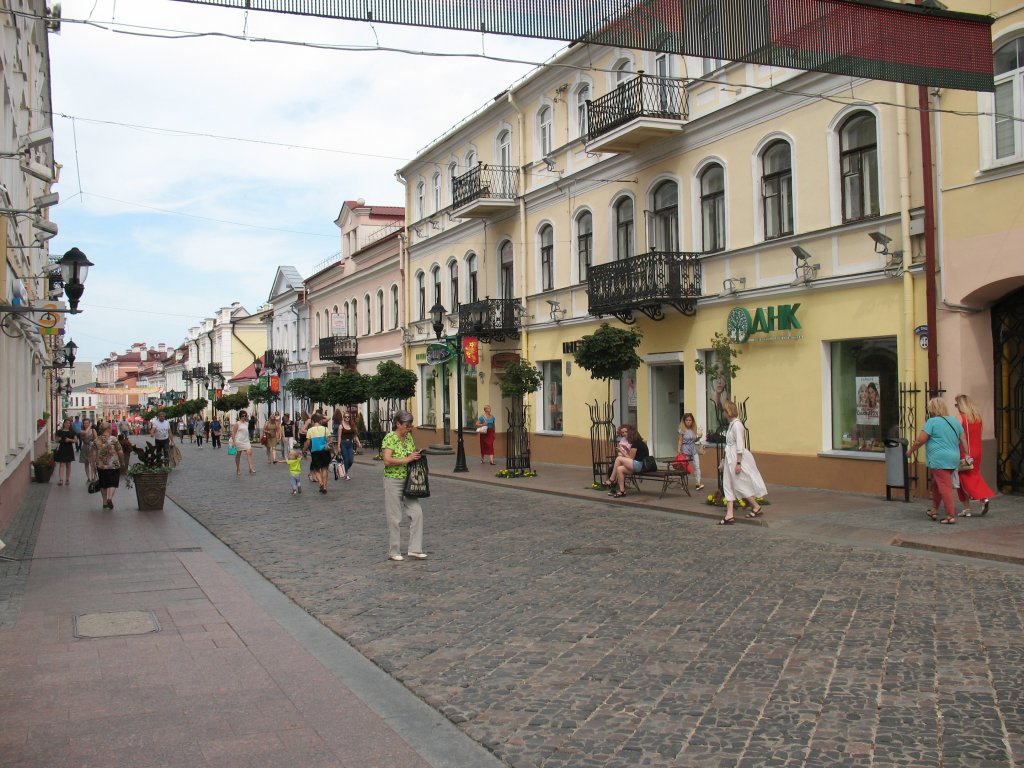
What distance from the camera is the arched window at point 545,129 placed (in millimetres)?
25656

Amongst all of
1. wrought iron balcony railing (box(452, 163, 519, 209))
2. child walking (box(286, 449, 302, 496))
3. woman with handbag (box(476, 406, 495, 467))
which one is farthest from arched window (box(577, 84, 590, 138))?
child walking (box(286, 449, 302, 496))

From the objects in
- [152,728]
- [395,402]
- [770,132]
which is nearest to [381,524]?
[152,728]

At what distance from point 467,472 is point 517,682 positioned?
→ 1762 cm

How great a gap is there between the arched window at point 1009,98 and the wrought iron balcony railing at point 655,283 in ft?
22.5

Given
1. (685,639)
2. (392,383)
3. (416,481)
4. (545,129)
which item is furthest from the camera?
(392,383)

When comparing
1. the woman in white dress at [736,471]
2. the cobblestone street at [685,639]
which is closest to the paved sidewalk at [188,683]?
the cobblestone street at [685,639]

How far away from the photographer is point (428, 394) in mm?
35156

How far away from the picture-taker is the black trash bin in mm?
14062

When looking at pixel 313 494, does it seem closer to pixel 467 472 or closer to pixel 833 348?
pixel 467 472

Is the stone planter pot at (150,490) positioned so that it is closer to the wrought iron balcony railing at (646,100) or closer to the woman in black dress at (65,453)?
the woman in black dress at (65,453)

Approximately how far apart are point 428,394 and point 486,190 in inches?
410

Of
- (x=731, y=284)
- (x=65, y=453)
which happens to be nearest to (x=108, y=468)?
(x=65, y=453)

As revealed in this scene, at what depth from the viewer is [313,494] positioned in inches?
774

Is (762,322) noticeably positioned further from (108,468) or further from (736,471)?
(108,468)
